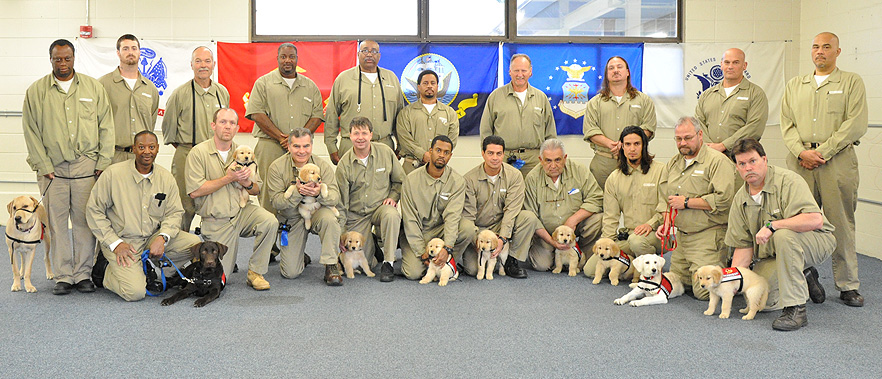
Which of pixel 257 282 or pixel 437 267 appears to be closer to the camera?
pixel 257 282

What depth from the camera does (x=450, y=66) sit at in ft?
25.0

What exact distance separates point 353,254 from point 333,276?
1.19ft

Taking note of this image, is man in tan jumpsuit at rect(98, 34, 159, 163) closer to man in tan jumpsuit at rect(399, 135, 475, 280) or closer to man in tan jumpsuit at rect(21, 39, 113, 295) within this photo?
man in tan jumpsuit at rect(21, 39, 113, 295)

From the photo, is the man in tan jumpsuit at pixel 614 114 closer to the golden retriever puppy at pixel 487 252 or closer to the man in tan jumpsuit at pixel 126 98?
the golden retriever puppy at pixel 487 252

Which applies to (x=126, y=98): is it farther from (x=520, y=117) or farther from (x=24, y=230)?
(x=520, y=117)

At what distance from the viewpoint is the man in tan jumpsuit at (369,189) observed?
5.27 metres

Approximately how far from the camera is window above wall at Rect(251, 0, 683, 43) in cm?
771

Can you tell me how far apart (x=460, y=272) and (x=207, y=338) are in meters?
2.31

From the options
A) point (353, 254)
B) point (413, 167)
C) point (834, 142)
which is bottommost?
point (353, 254)

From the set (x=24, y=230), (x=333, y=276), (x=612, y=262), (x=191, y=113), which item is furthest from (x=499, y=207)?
(x=24, y=230)

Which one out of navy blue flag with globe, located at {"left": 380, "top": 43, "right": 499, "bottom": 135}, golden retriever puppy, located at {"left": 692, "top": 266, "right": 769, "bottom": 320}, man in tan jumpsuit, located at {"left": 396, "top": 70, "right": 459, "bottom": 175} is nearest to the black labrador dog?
man in tan jumpsuit, located at {"left": 396, "top": 70, "right": 459, "bottom": 175}

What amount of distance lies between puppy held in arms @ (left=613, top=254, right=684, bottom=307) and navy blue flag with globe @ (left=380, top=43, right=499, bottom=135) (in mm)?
3651

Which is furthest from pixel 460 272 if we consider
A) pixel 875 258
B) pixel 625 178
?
pixel 875 258

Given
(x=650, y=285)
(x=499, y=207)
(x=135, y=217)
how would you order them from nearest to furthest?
(x=650, y=285) → (x=135, y=217) → (x=499, y=207)
